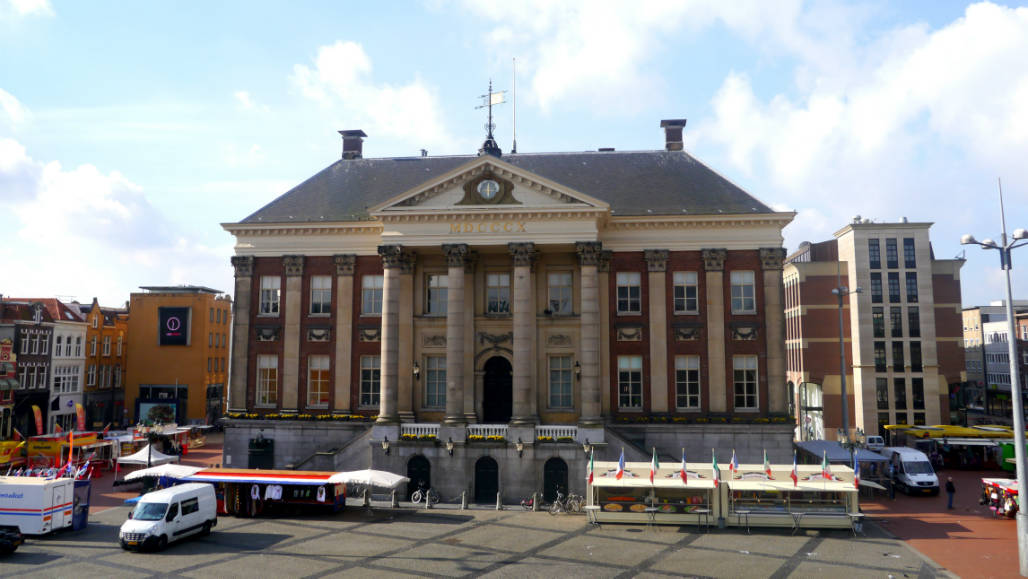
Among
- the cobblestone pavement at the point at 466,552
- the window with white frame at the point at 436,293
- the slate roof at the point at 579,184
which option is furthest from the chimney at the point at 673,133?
the cobblestone pavement at the point at 466,552

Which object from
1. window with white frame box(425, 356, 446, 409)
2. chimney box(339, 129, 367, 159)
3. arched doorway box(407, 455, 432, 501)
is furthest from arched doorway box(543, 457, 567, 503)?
chimney box(339, 129, 367, 159)

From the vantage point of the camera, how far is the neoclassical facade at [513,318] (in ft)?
117

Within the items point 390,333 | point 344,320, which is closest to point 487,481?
point 390,333

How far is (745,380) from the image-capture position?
3788 cm

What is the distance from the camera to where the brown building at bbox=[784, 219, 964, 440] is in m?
58.6

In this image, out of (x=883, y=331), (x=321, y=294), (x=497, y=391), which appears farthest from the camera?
(x=883, y=331)

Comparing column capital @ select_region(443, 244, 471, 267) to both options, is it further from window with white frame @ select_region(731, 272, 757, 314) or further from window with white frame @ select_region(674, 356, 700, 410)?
window with white frame @ select_region(731, 272, 757, 314)

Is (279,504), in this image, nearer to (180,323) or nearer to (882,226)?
(180,323)

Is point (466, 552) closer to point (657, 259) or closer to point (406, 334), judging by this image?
point (406, 334)

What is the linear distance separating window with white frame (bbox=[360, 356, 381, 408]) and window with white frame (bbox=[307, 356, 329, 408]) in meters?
2.25

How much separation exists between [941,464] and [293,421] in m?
43.0

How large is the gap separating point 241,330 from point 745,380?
29.7m

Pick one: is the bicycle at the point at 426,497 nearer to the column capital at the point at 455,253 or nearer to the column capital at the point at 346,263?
the column capital at the point at 455,253

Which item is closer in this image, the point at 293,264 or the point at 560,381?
the point at 560,381
